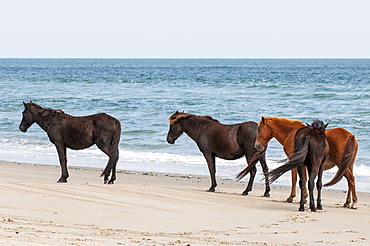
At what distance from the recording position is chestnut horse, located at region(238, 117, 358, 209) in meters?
8.66

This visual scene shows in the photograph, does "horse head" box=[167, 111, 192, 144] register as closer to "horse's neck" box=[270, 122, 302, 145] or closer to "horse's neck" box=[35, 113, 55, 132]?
"horse's neck" box=[270, 122, 302, 145]

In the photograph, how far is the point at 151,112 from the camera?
26.7 metres

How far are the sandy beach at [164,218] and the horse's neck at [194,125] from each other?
3.31 ft

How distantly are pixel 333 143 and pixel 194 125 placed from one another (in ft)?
8.88

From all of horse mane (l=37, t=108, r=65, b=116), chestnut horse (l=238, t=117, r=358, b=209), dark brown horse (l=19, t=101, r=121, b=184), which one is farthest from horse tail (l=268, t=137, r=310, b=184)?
horse mane (l=37, t=108, r=65, b=116)

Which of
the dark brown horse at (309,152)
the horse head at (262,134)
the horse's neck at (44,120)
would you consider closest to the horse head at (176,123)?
the horse head at (262,134)

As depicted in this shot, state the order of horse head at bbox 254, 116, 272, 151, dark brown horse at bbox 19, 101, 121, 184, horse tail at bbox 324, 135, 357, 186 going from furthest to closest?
1. dark brown horse at bbox 19, 101, 121, 184
2. horse head at bbox 254, 116, 272, 151
3. horse tail at bbox 324, 135, 357, 186

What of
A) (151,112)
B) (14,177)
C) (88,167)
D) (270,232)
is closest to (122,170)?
(88,167)

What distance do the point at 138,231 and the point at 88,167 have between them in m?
7.46

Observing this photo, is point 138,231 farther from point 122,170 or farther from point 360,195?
point 122,170

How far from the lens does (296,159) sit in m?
7.97

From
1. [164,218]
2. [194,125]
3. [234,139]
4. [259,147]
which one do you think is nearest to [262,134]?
[259,147]

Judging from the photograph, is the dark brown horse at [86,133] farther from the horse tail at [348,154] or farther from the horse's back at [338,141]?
the horse tail at [348,154]

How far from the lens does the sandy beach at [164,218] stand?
5621mm
